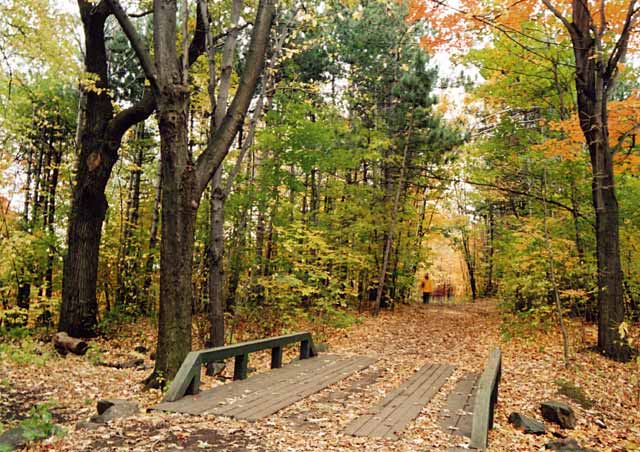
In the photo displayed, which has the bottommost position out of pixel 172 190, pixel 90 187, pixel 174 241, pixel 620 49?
pixel 174 241

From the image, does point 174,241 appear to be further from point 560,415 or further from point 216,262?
point 560,415

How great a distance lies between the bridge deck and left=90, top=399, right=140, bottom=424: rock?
0.90 ft

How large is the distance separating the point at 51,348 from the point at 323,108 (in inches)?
408

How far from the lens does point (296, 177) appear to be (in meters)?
13.4

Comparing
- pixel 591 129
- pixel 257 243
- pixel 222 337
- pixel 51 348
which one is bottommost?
pixel 51 348

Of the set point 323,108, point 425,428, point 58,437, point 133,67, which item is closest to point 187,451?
point 58,437

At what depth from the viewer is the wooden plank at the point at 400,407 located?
4516mm

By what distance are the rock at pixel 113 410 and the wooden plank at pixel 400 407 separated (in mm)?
2250

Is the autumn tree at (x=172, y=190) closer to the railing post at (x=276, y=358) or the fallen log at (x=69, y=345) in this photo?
the railing post at (x=276, y=358)

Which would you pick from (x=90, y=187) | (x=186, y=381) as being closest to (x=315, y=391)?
(x=186, y=381)

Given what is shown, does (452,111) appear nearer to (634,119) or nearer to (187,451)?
(634,119)

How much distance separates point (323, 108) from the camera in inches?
601

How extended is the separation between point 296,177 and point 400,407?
350 inches

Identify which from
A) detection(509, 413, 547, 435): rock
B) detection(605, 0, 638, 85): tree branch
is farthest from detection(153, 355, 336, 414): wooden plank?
detection(605, 0, 638, 85): tree branch
